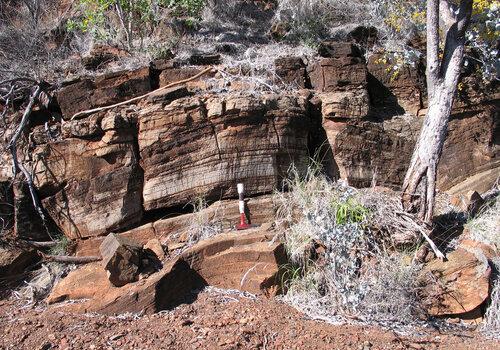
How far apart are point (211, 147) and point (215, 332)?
2.21 metres

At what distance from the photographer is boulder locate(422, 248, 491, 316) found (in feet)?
14.7

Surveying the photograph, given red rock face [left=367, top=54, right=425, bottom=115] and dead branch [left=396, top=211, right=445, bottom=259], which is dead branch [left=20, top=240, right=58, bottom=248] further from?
red rock face [left=367, top=54, right=425, bottom=115]

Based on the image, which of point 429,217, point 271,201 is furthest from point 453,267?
point 271,201

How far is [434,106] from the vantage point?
5148mm

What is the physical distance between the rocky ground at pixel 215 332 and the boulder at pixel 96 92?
8.05 feet

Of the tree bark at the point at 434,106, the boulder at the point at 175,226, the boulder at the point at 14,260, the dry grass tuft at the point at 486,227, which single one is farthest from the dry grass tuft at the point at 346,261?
the boulder at the point at 14,260

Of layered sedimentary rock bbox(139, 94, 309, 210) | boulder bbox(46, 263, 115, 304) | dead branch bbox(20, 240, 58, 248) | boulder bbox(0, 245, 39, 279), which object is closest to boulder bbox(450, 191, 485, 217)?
layered sedimentary rock bbox(139, 94, 309, 210)

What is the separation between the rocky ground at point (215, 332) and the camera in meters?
3.81

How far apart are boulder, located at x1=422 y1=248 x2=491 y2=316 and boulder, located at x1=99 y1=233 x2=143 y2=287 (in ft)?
8.55

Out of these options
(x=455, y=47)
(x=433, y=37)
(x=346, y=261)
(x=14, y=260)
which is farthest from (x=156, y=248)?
(x=455, y=47)

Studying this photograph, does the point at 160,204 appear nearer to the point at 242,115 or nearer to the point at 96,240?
the point at 96,240

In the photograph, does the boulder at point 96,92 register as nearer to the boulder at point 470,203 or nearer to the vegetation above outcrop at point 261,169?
the vegetation above outcrop at point 261,169

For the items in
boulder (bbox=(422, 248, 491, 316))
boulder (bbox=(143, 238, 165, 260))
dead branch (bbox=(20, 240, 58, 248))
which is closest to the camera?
boulder (bbox=(422, 248, 491, 316))

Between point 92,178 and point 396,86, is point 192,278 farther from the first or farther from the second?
point 396,86
